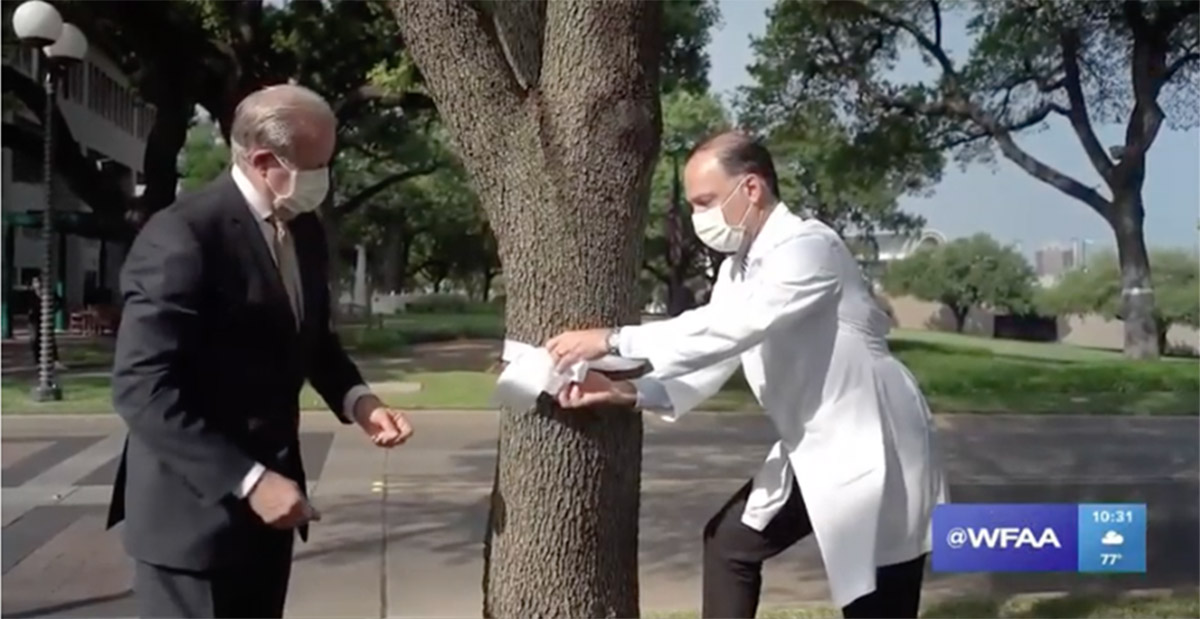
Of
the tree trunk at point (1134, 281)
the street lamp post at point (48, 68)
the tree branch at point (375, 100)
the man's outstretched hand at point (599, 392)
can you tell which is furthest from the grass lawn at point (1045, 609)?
the tree branch at point (375, 100)

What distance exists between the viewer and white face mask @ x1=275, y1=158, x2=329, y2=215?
Answer: 2.87 metres

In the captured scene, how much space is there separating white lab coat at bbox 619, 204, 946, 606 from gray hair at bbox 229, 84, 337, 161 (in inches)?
36.2

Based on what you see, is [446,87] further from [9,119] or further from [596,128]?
[9,119]

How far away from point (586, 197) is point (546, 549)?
98 cm

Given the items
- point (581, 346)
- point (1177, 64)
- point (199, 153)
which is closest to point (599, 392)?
point (581, 346)

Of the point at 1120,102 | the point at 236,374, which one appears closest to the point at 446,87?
the point at 236,374

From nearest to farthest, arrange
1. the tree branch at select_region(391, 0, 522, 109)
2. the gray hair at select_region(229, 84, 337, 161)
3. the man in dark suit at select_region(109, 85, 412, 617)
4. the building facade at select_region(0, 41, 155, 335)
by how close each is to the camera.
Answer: the man in dark suit at select_region(109, 85, 412, 617) → the gray hair at select_region(229, 84, 337, 161) → the tree branch at select_region(391, 0, 522, 109) → the building facade at select_region(0, 41, 155, 335)

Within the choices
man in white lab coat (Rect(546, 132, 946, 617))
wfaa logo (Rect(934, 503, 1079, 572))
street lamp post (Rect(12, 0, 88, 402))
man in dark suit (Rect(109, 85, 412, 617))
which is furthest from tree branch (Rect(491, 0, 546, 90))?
street lamp post (Rect(12, 0, 88, 402))

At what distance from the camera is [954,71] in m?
16.6

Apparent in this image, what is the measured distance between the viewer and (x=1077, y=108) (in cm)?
1318

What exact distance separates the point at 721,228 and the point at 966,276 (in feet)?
28.7

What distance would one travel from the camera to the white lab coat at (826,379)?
3207mm

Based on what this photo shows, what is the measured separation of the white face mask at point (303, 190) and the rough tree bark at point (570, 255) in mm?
977

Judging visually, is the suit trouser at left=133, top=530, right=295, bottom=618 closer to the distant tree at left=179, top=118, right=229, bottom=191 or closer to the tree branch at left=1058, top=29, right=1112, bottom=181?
the tree branch at left=1058, top=29, right=1112, bottom=181
